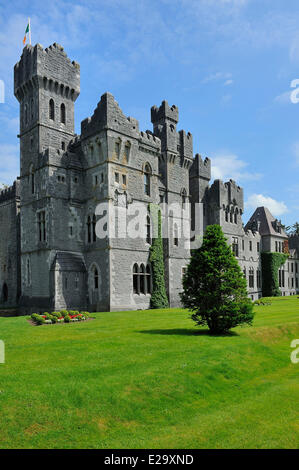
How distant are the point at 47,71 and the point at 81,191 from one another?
10.6m

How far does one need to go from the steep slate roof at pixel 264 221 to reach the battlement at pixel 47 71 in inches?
1355

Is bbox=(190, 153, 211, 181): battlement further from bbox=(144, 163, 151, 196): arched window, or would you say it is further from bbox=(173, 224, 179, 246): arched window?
bbox=(144, 163, 151, 196): arched window

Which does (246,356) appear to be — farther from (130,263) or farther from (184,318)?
(130,263)

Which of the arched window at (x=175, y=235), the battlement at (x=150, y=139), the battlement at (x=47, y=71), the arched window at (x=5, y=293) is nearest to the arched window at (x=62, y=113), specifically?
the battlement at (x=47, y=71)

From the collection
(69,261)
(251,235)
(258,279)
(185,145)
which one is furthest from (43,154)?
(258,279)

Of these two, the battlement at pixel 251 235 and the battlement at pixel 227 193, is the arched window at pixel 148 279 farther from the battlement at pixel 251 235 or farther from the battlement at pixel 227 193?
the battlement at pixel 251 235

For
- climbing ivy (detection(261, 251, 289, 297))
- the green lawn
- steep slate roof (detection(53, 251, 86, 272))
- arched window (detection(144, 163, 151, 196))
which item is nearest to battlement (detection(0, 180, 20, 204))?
steep slate roof (detection(53, 251, 86, 272))

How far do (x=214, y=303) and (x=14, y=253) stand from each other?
1174 inches

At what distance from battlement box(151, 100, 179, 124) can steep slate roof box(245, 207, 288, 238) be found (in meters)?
24.9

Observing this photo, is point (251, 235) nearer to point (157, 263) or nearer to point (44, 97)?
point (157, 263)

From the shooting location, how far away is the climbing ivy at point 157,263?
34.6 metres

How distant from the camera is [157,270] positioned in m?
35.0

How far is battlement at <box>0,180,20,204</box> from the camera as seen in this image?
42.8m
